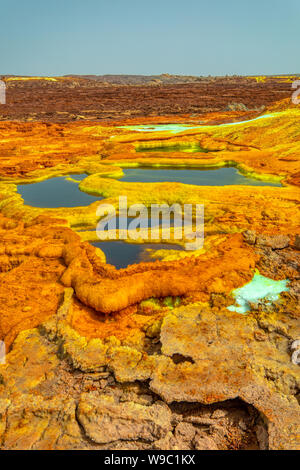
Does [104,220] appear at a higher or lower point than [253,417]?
higher

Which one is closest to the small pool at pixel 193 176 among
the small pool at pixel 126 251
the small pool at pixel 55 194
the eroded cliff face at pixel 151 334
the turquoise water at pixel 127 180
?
the turquoise water at pixel 127 180

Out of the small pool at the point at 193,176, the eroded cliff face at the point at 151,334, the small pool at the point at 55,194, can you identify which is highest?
the small pool at the point at 193,176

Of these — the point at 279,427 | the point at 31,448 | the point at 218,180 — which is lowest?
the point at 31,448

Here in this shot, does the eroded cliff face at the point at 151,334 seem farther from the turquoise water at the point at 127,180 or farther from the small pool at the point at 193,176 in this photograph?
the small pool at the point at 193,176

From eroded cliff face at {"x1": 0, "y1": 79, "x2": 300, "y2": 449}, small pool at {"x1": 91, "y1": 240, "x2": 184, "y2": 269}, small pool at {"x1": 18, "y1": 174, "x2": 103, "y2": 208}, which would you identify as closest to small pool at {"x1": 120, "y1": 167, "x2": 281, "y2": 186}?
eroded cliff face at {"x1": 0, "y1": 79, "x2": 300, "y2": 449}

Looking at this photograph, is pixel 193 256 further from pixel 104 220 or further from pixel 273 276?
pixel 104 220

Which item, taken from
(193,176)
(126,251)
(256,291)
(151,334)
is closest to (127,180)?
(193,176)

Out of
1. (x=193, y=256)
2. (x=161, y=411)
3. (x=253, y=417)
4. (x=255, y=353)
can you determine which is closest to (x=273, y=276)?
(x=193, y=256)
